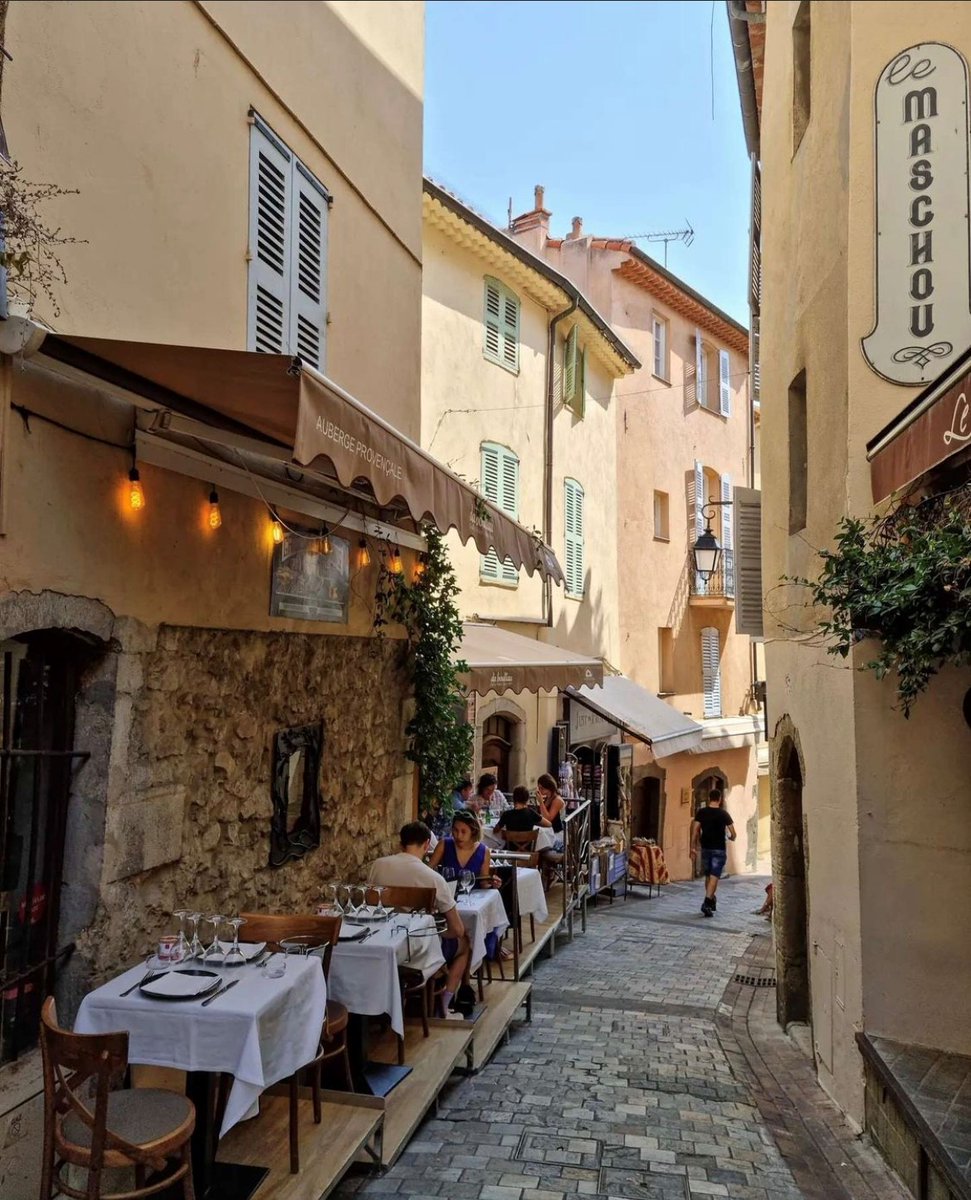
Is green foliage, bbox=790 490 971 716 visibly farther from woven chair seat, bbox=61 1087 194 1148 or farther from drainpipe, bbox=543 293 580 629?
drainpipe, bbox=543 293 580 629

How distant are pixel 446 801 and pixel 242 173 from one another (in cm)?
585

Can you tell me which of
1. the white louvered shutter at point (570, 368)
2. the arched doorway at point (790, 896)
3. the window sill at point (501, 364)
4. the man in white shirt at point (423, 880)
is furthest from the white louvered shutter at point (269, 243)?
the white louvered shutter at point (570, 368)

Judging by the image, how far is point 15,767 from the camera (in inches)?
168

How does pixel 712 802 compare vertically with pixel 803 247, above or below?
below

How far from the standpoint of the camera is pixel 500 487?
1525 centimetres

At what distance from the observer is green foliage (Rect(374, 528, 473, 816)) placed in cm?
918

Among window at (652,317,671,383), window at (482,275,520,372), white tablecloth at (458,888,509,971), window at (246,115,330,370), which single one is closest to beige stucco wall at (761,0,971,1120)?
white tablecloth at (458,888,509,971)

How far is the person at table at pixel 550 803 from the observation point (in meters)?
12.1

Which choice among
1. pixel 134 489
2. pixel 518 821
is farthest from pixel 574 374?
pixel 134 489

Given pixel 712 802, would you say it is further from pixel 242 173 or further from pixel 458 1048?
pixel 242 173

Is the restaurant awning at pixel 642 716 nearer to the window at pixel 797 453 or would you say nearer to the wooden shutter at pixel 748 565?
the wooden shutter at pixel 748 565

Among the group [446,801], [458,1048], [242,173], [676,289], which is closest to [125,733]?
[458,1048]

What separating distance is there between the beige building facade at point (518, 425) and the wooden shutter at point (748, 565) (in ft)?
10.6

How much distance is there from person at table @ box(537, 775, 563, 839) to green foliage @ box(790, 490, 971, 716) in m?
6.81
